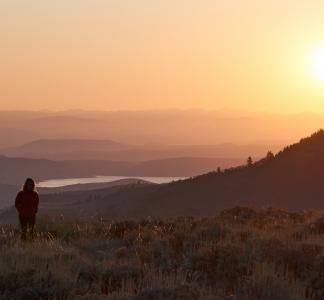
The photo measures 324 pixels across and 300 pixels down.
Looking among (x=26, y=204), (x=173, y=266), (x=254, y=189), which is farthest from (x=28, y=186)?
(x=254, y=189)

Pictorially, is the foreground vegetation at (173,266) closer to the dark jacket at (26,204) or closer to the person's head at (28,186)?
the dark jacket at (26,204)

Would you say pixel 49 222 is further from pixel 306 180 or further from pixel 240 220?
pixel 306 180

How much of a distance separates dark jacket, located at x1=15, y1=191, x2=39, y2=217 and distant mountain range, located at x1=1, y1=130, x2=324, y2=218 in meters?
46.5

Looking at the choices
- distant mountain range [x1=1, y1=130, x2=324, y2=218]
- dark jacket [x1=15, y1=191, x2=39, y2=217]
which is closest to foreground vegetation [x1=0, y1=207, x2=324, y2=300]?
dark jacket [x1=15, y1=191, x2=39, y2=217]

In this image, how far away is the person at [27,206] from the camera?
15.3 metres

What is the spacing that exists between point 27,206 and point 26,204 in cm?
5

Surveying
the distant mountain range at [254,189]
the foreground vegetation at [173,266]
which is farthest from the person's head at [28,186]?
the distant mountain range at [254,189]

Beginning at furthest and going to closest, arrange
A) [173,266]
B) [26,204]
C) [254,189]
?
1. [254,189]
2. [26,204]
3. [173,266]

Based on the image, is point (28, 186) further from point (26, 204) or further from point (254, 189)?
point (254, 189)

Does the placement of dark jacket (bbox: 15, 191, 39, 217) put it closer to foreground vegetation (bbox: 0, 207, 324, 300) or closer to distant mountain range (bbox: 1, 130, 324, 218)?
foreground vegetation (bbox: 0, 207, 324, 300)

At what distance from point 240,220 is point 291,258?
706 cm

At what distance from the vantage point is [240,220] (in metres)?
18.6

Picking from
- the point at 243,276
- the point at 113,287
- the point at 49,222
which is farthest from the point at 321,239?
the point at 49,222

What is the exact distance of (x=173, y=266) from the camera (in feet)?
37.4
